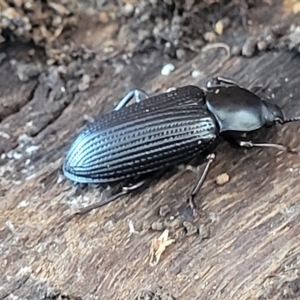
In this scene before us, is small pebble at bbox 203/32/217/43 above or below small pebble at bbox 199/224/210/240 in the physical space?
above

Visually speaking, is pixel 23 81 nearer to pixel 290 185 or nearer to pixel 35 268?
pixel 35 268

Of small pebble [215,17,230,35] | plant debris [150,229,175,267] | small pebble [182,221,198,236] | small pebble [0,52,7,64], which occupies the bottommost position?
small pebble [182,221,198,236]

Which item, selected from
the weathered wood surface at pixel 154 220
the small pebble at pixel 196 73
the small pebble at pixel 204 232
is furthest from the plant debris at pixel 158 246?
the small pebble at pixel 196 73

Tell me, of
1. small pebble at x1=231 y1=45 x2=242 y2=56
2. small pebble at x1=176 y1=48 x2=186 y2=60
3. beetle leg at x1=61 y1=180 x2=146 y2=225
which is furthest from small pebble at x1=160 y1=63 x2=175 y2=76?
beetle leg at x1=61 y1=180 x2=146 y2=225

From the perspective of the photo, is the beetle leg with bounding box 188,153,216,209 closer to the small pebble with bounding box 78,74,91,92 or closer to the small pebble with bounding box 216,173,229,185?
the small pebble with bounding box 216,173,229,185

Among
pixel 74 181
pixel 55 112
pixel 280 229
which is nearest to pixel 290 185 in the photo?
pixel 280 229

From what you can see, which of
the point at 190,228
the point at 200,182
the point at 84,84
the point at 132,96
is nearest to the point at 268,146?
the point at 200,182

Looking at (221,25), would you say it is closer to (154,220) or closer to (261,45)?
(261,45)

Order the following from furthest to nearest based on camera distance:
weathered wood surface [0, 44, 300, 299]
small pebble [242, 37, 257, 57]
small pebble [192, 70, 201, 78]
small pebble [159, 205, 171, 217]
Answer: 1. small pebble [192, 70, 201, 78]
2. small pebble [242, 37, 257, 57]
3. small pebble [159, 205, 171, 217]
4. weathered wood surface [0, 44, 300, 299]
